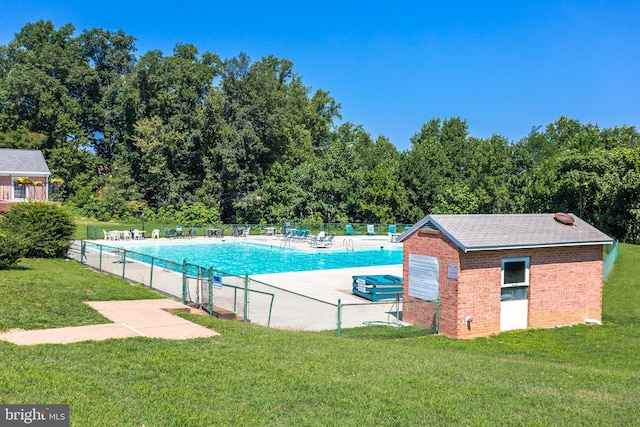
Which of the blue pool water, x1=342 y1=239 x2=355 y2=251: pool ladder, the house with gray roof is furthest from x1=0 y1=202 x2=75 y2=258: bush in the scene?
x1=342 y1=239 x2=355 y2=251: pool ladder

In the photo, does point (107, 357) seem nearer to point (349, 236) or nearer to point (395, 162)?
point (349, 236)

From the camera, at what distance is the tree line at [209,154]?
5200 centimetres

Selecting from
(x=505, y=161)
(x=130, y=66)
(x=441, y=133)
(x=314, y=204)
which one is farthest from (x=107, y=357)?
(x=441, y=133)

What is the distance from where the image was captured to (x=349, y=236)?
45.9 metres

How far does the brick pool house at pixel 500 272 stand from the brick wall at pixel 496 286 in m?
0.03

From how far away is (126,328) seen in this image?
1040 centimetres

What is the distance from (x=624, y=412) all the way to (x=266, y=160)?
170 feet

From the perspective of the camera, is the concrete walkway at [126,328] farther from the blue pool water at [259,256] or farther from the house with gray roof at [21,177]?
the house with gray roof at [21,177]

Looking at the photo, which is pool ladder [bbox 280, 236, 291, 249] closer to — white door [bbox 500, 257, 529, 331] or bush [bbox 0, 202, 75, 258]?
bush [bbox 0, 202, 75, 258]

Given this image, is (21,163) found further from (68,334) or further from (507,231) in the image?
(507,231)

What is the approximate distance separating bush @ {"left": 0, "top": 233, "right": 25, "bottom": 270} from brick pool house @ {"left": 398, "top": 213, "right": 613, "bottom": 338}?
42.3ft

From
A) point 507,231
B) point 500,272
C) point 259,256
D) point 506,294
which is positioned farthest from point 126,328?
point 259,256

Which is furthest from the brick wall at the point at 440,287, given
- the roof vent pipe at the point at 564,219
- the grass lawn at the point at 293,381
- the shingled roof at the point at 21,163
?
the shingled roof at the point at 21,163

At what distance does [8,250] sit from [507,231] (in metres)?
15.9
